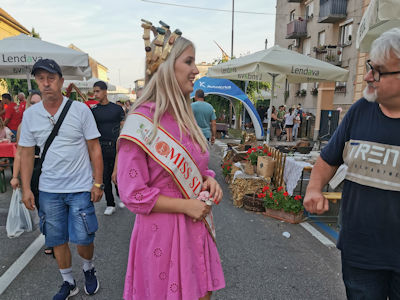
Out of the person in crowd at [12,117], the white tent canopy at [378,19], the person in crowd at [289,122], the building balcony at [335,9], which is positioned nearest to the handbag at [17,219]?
the white tent canopy at [378,19]

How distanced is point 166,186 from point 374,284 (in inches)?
49.0

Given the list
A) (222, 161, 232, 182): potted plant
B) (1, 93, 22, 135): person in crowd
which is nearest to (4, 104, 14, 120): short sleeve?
(1, 93, 22, 135): person in crowd

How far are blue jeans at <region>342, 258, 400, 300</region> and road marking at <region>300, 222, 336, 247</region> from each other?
7.60 ft

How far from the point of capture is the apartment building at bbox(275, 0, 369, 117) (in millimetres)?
16781

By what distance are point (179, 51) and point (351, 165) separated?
3.59 feet

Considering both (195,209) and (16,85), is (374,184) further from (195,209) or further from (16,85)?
(16,85)

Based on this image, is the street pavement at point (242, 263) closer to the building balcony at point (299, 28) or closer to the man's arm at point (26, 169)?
the man's arm at point (26, 169)

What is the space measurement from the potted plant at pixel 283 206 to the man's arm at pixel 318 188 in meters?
2.91

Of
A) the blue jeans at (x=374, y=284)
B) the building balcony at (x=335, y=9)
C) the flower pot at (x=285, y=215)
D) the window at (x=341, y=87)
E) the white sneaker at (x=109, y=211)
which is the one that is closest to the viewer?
the blue jeans at (x=374, y=284)

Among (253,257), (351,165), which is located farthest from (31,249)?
(351,165)

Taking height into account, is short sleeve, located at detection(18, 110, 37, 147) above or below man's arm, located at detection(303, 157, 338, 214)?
above

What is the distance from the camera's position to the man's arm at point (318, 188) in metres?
1.69

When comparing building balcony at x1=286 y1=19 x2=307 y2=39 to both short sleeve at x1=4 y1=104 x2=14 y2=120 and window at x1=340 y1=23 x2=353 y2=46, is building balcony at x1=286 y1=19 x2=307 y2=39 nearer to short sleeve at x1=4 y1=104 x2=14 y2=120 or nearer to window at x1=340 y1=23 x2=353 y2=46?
window at x1=340 y1=23 x2=353 y2=46

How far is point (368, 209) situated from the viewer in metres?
1.53
